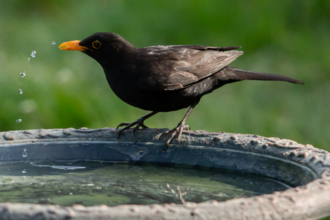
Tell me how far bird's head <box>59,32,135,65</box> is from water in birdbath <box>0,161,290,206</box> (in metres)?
1.12

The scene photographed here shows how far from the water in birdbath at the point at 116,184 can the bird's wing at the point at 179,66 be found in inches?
34.0

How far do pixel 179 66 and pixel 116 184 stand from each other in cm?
147

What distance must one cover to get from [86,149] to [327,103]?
14.4ft

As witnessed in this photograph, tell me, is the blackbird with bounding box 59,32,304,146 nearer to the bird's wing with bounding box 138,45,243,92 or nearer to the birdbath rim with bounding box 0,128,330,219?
the bird's wing with bounding box 138,45,243,92

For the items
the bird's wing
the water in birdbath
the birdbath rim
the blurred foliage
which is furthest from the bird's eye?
the blurred foliage

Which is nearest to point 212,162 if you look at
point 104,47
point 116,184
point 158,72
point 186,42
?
point 116,184

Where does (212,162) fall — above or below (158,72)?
below

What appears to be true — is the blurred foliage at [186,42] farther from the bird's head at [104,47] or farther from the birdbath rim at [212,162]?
the birdbath rim at [212,162]

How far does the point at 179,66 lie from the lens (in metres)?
3.62

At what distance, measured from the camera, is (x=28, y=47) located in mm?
7473

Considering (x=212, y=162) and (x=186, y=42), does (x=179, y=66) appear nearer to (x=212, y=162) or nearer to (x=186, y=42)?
(x=212, y=162)

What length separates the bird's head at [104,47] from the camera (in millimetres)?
3646

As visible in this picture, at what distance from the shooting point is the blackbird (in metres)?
3.44

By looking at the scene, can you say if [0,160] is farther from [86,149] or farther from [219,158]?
[219,158]
